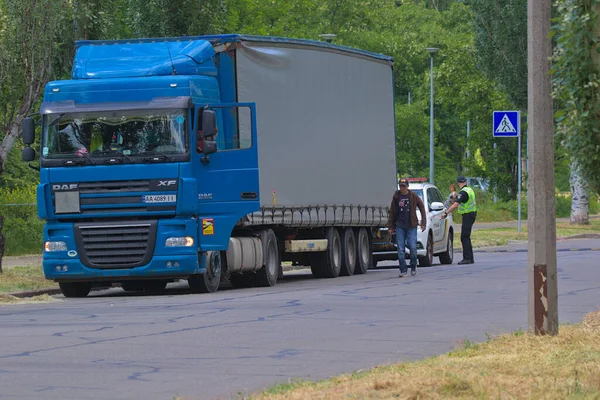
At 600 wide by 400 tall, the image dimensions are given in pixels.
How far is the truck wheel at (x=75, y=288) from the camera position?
21547 millimetres

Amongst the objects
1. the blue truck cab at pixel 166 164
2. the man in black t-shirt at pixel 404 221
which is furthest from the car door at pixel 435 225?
the blue truck cab at pixel 166 164

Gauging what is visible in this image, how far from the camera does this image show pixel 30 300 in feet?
66.1

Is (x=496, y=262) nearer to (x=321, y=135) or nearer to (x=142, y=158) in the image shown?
(x=321, y=135)

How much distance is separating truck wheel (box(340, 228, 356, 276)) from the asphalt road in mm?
2985

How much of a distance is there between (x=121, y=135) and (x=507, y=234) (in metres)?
23.9

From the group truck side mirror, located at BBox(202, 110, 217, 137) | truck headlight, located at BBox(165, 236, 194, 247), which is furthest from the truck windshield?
truck headlight, located at BBox(165, 236, 194, 247)

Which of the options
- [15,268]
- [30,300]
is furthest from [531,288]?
[15,268]

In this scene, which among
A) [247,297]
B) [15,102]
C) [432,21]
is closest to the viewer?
[247,297]

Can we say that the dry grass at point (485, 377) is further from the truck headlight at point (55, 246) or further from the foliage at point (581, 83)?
the truck headlight at point (55, 246)

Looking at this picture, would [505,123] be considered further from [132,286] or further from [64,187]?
[64,187]

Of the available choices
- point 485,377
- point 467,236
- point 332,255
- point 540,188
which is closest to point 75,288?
point 332,255

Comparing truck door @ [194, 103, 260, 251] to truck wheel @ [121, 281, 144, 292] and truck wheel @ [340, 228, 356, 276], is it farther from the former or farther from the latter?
truck wheel @ [340, 228, 356, 276]

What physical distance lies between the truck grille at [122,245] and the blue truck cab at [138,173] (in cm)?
2

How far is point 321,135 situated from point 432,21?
199ft
